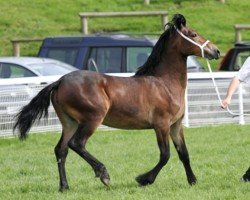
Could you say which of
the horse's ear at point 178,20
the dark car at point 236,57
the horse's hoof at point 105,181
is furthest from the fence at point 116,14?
the horse's hoof at point 105,181

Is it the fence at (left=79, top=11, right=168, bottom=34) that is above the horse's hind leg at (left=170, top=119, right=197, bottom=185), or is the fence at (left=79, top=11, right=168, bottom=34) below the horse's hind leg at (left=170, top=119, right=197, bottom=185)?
below

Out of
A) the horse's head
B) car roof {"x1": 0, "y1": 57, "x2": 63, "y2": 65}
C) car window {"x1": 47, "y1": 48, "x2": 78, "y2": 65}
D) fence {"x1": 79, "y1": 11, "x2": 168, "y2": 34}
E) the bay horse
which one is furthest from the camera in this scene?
fence {"x1": 79, "y1": 11, "x2": 168, "y2": 34}

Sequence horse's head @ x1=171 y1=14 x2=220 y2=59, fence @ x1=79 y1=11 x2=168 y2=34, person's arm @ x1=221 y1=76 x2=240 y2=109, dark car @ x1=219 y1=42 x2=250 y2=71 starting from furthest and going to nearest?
fence @ x1=79 y1=11 x2=168 y2=34
dark car @ x1=219 y1=42 x2=250 y2=71
horse's head @ x1=171 y1=14 x2=220 y2=59
person's arm @ x1=221 y1=76 x2=240 y2=109

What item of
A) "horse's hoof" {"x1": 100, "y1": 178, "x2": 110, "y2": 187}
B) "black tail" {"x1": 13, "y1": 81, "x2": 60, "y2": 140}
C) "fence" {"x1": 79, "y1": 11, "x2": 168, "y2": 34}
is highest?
Result: "black tail" {"x1": 13, "y1": 81, "x2": 60, "y2": 140}

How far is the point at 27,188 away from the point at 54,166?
6.57 feet

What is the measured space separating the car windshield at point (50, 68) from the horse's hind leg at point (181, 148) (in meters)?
7.90

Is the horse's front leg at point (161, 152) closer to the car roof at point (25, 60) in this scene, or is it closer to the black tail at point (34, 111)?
the black tail at point (34, 111)

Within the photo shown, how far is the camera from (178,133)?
416 inches

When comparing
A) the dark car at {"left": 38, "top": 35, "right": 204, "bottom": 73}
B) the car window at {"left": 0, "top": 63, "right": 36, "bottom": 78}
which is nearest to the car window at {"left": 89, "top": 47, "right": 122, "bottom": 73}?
the dark car at {"left": 38, "top": 35, "right": 204, "bottom": 73}

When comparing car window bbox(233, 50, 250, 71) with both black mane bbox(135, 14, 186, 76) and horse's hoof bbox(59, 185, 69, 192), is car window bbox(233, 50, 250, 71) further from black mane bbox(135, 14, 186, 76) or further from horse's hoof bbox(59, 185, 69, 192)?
horse's hoof bbox(59, 185, 69, 192)

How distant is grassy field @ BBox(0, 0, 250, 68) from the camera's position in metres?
29.2

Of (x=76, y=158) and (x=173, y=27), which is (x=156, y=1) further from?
(x=173, y=27)

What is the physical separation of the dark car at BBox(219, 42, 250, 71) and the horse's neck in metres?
9.34

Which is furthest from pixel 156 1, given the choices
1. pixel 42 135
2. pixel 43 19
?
pixel 42 135
